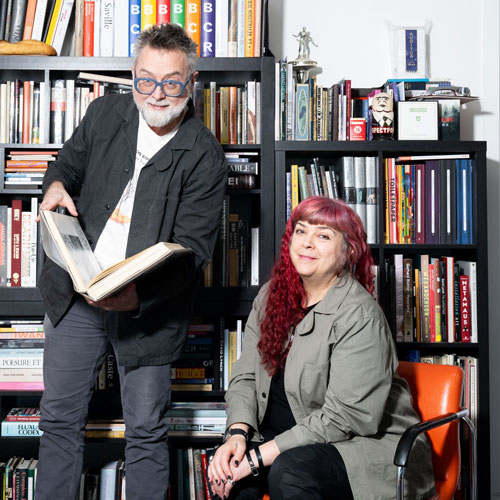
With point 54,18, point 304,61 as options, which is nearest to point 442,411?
point 304,61

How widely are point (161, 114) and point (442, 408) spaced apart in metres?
1.18

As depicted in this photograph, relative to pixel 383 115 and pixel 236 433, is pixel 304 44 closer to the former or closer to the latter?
pixel 383 115

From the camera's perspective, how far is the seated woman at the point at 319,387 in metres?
1.48

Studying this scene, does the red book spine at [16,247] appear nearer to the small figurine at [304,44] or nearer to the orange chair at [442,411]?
the small figurine at [304,44]

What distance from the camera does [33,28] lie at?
2400 mm

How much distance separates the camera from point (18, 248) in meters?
2.33

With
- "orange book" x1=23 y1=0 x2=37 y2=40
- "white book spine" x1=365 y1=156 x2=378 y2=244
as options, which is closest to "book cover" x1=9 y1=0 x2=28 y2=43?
"orange book" x1=23 y1=0 x2=37 y2=40

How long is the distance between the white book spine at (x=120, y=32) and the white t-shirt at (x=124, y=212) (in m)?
0.64

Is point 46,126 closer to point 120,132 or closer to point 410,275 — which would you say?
point 120,132

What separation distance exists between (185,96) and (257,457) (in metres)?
1.03

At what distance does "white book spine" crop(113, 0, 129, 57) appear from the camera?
238 centimetres

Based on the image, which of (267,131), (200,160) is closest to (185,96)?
(200,160)

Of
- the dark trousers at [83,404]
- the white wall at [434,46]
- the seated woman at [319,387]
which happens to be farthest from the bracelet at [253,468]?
the white wall at [434,46]

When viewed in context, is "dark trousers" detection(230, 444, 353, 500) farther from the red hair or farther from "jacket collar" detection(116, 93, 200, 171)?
"jacket collar" detection(116, 93, 200, 171)
